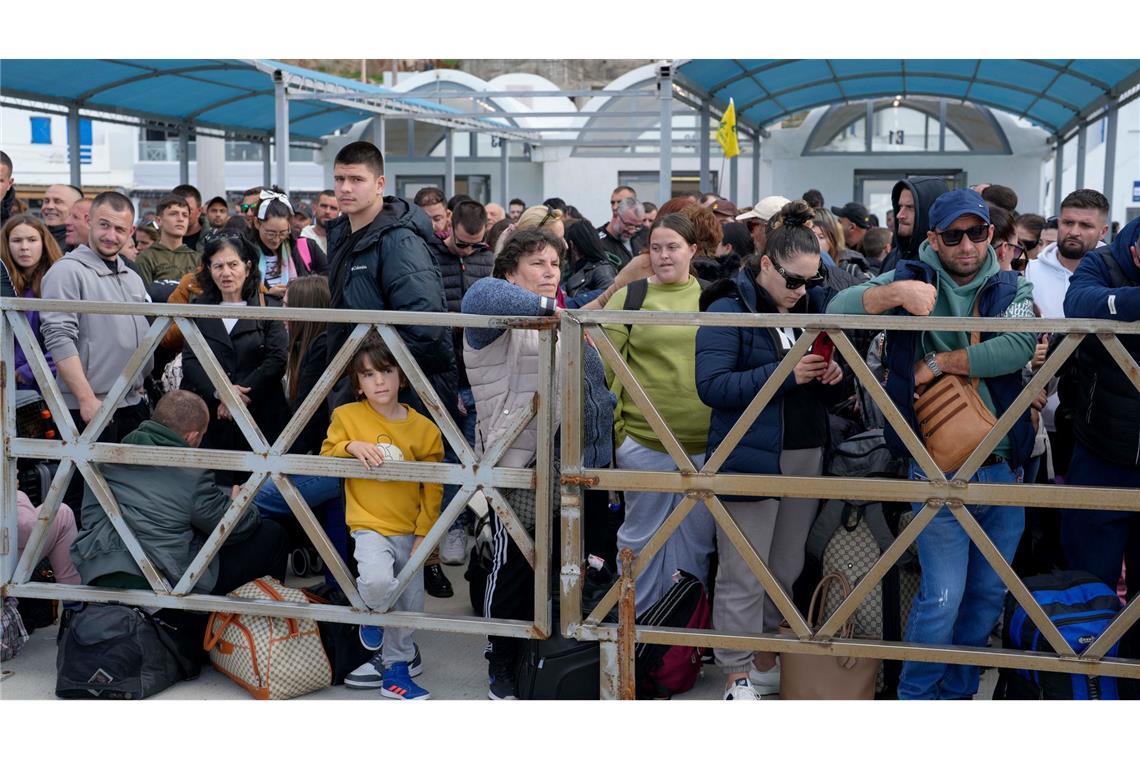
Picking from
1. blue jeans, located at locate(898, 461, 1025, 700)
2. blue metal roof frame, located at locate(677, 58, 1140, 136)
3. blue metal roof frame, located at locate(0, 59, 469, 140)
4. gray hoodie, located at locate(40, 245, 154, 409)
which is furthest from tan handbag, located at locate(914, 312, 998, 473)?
blue metal roof frame, located at locate(0, 59, 469, 140)

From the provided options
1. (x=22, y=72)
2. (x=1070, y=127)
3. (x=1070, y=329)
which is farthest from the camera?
(x=1070, y=127)

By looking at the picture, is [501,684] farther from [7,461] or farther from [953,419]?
[7,461]

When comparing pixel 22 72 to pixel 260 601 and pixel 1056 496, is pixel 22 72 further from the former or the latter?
pixel 1056 496

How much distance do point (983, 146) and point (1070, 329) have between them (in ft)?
53.8

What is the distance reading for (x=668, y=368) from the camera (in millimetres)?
3938

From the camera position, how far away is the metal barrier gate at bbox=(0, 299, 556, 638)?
3.53 metres

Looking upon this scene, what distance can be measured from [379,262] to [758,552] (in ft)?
6.03

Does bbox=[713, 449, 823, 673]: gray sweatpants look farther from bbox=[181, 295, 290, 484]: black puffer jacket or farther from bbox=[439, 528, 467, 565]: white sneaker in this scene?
bbox=[181, 295, 290, 484]: black puffer jacket

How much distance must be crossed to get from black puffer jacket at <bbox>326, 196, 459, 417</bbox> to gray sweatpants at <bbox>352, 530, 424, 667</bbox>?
73 cm

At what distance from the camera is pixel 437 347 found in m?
4.16

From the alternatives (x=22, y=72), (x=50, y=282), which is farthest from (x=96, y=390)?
(x=22, y=72)

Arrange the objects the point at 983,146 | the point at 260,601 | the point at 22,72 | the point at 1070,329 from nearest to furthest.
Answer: the point at 1070,329, the point at 260,601, the point at 22,72, the point at 983,146

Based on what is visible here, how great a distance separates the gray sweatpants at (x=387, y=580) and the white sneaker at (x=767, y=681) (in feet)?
4.20

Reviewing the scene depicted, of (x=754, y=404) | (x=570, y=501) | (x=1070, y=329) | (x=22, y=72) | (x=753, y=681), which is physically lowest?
(x=753, y=681)
